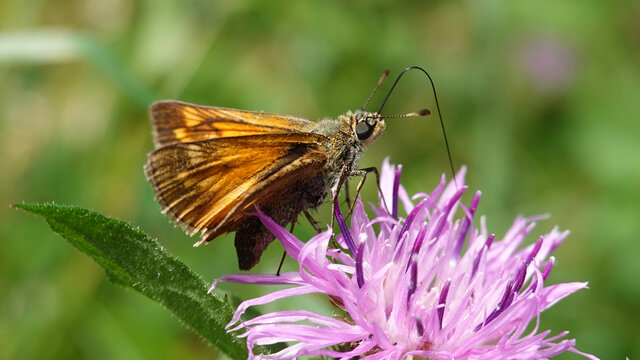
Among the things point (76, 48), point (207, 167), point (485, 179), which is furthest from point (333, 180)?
point (485, 179)

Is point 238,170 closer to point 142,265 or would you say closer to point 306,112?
point 142,265

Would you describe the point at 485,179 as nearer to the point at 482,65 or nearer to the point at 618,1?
the point at 482,65

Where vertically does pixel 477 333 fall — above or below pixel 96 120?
below

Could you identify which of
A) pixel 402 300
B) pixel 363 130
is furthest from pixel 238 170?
pixel 402 300

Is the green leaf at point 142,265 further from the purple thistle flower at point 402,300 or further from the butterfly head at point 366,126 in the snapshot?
the butterfly head at point 366,126

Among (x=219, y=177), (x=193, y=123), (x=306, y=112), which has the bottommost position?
(x=219, y=177)

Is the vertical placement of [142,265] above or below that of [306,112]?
below

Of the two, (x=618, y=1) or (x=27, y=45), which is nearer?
(x=27, y=45)
